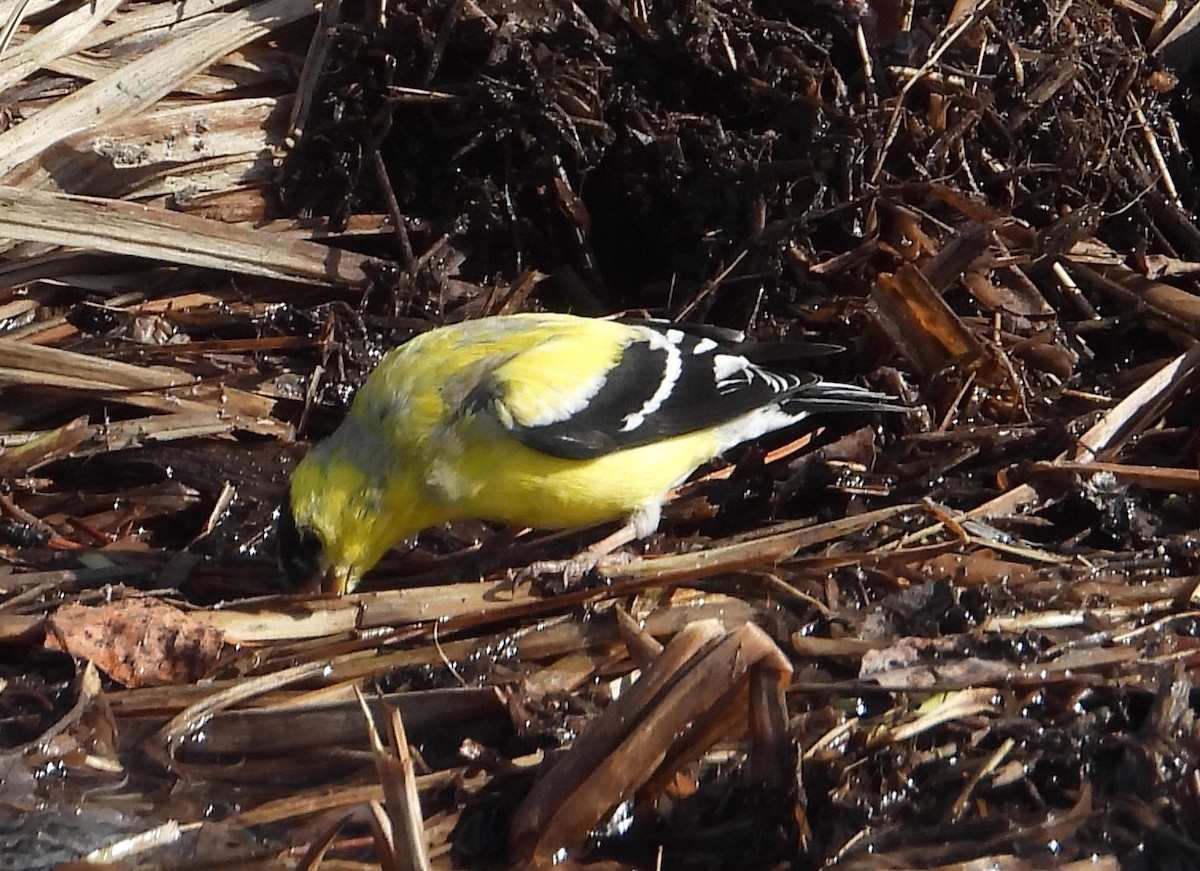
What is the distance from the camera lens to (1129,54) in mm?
5145

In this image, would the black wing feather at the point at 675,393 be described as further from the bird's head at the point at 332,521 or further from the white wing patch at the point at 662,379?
the bird's head at the point at 332,521

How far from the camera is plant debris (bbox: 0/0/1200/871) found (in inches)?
128

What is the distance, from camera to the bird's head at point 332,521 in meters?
4.13

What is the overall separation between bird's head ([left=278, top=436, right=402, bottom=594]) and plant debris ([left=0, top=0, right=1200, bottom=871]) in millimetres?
179

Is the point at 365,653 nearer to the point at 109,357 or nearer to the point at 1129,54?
the point at 109,357

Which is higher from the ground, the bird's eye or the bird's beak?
the bird's eye

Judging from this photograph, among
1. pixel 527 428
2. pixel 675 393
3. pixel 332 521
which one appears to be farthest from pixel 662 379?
pixel 332 521

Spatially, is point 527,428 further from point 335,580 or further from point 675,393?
point 335,580

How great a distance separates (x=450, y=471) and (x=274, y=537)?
0.66m

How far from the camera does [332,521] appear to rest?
13.6ft

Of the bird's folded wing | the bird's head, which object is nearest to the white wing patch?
the bird's folded wing

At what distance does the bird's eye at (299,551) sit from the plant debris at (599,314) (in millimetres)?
148

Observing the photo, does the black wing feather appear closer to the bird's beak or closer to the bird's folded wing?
the bird's folded wing

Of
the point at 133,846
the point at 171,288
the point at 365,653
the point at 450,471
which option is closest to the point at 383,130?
the point at 171,288
